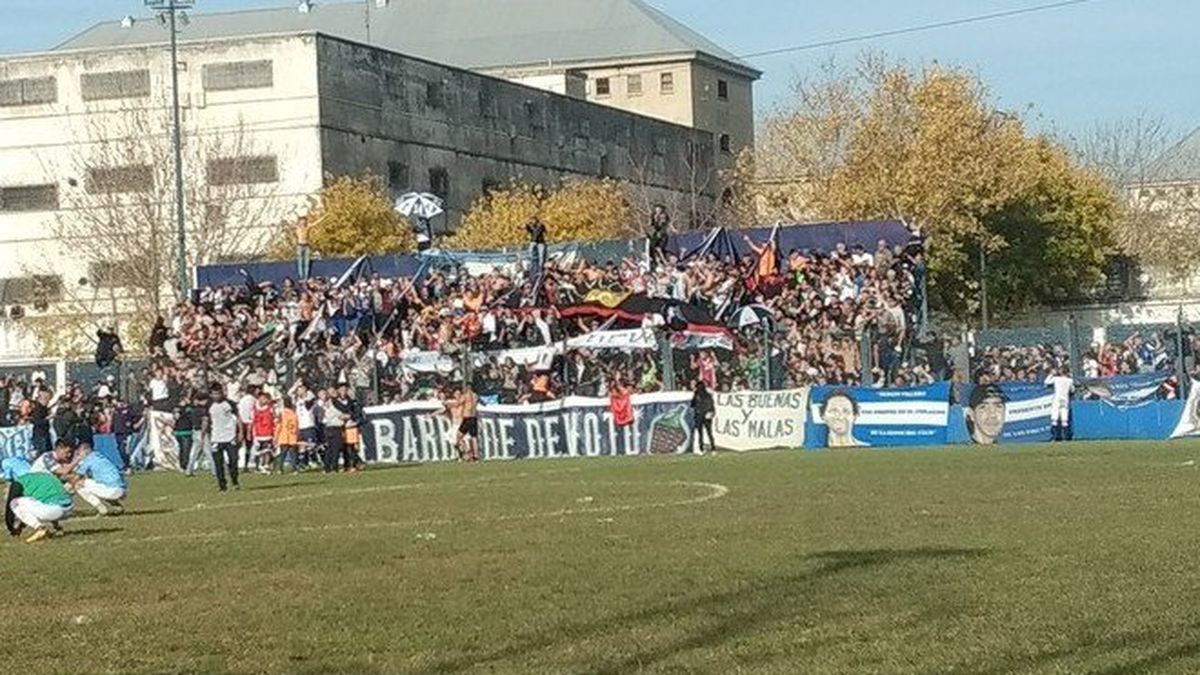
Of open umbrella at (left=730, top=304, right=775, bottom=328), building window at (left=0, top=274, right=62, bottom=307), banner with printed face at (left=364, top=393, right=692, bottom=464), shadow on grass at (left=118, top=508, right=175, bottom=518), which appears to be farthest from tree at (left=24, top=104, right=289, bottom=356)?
shadow on grass at (left=118, top=508, right=175, bottom=518)

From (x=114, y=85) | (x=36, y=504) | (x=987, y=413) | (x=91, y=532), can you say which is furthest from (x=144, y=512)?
(x=114, y=85)

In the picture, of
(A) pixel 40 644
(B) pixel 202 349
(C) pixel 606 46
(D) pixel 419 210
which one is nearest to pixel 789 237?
(D) pixel 419 210

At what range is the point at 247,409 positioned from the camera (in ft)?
145

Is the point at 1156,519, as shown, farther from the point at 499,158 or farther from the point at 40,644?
the point at 499,158

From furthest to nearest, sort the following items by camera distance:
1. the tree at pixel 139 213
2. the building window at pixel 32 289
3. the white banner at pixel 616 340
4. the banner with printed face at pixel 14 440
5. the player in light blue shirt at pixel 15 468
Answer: the building window at pixel 32 289
the tree at pixel 139 213
the banner with printed face at pixel 14 440
the white banner at pixel 616 340
the player in light blue shirt at pixel 15 468

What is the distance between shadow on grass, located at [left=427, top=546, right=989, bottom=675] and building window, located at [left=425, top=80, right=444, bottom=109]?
68207 millimetres

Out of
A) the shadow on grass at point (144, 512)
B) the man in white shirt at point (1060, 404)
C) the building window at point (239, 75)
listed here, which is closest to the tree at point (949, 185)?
the building window at point (239, 75)

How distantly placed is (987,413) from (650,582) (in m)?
26.7

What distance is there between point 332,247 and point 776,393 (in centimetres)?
3097

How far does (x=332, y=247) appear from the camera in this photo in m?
72.4

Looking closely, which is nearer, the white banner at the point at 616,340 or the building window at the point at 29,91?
the white banner at the point at 616,340

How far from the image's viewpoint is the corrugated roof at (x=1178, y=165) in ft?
356

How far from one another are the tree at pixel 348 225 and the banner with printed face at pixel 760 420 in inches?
1123

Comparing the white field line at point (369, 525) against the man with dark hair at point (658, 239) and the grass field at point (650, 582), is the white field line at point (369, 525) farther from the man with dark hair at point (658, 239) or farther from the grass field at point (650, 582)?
the man with dark hair at point (658, 239)
